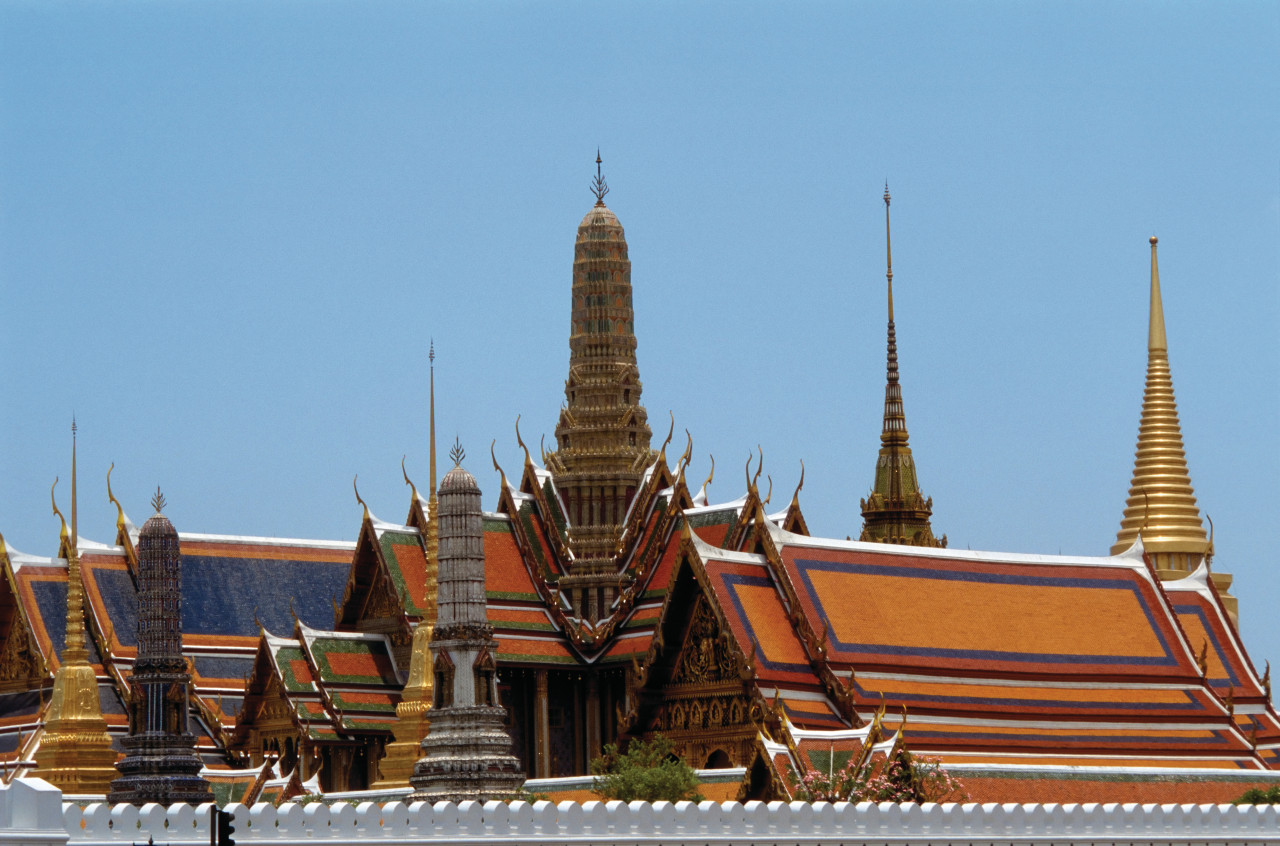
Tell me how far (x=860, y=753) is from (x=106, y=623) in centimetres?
1794

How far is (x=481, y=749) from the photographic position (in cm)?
3381

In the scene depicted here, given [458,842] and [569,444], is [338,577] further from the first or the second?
[458,842]

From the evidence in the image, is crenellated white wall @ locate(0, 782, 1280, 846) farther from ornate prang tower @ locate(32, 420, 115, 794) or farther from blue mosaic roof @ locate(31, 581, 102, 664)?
blue mosaic roof @ locate(31, 581, 102, 664)

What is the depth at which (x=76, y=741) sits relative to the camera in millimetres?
43250

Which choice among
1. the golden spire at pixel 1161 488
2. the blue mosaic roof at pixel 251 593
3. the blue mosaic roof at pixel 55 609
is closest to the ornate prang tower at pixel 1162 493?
the golden spire at pixel 1161 488

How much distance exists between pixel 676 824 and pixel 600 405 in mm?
22042

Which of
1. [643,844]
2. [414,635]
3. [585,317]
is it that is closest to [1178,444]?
[585,317]

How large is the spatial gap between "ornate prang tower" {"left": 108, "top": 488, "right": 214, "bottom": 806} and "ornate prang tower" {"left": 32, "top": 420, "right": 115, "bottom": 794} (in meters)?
7.24

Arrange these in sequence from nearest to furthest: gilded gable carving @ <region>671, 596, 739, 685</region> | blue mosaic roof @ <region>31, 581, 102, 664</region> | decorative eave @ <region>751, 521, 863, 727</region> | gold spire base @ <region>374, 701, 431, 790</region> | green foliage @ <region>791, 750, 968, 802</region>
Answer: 1. green foliage @ <region>791, 750, 968, 802</region>
2. decorative eave @ <region>751, 521, 863, 727</region>
3. gilded gable carving @ <region>671, 596, 739, 685</region>
4. gold spire base @ <region>374, 701, 431, 790</region>
5. blue mosaic roof @ <region>31, 581, 102, 664</region>

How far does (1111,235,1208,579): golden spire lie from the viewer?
57562 millimetres

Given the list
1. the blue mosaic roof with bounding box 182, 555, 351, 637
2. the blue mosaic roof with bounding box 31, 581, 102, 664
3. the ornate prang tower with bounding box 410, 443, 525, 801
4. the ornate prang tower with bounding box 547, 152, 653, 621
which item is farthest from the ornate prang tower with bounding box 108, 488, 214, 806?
the blue mosaic roof with bounding box 182, 555, 351, 637

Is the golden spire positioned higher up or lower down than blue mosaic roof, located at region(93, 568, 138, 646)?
higher up

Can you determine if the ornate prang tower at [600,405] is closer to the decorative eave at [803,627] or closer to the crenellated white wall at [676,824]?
the decorative eave at [803,627]

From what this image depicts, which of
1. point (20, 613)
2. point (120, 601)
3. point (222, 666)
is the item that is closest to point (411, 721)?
point (222, 666)
